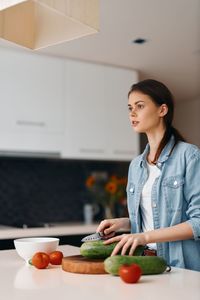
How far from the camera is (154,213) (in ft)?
6.15

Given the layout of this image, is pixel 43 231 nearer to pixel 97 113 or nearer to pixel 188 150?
pixel 97 113

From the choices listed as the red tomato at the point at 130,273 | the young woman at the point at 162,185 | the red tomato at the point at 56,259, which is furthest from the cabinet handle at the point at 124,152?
the red tomato at the point at 130,273

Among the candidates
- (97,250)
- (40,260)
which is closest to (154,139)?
(97,250)

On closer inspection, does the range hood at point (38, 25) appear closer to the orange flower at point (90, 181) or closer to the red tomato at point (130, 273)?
the red tomato at point (130, 273)

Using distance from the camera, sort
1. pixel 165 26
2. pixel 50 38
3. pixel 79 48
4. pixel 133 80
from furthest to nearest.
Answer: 1. pixel 133 80
2. pixel 79 48
3. pixel 165 26
4. pixel 50 38

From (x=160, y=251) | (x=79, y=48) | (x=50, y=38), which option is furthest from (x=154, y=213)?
(x=79, y=48)

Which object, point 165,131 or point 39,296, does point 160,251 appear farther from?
point 39,296

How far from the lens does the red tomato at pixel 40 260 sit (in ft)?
4.95

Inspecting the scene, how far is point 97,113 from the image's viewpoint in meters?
3.82

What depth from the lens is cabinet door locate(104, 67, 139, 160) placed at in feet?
12.7

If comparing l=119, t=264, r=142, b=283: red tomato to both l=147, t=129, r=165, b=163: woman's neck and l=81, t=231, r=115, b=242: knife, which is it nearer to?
l=81, t=231, r=115, b=242: knife

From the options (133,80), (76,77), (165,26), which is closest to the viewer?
(165,26)

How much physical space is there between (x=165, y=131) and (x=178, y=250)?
521 mm

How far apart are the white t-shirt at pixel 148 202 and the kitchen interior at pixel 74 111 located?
4.13 ft
